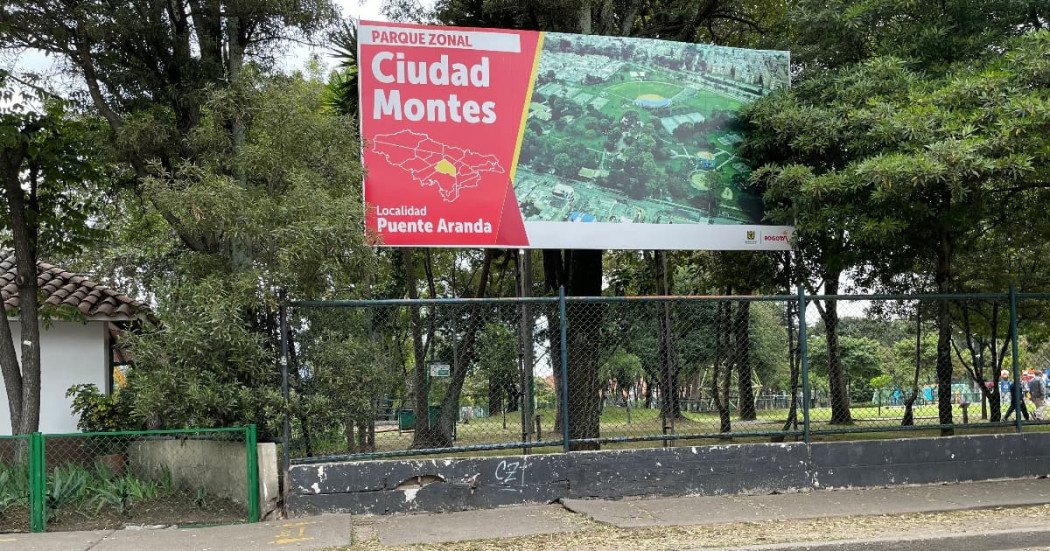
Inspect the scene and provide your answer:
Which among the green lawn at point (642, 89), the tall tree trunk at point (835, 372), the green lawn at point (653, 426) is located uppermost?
the green lawn at point (642, 89)

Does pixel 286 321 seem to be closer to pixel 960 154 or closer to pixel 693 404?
pixel 693 404

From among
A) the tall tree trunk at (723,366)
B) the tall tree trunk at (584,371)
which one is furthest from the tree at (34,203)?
the tall tree trunk at (723,366)

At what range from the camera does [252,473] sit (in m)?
8.92

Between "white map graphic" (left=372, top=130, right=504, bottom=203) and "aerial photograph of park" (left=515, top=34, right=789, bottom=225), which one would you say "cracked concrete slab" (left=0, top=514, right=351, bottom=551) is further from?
"aerial photograph of park" (left=515, top=34, right=789, bottom=225)

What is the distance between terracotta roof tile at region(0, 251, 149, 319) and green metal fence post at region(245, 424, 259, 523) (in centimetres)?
646

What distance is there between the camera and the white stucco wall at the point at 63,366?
14797 millimetres

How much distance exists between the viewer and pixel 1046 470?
35.4 feet

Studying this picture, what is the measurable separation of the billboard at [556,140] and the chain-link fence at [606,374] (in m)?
1.23

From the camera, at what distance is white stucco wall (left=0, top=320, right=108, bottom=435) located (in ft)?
48.5

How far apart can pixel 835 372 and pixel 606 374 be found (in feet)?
10.1

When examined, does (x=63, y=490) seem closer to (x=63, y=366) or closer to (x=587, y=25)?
(x=63, y=366)

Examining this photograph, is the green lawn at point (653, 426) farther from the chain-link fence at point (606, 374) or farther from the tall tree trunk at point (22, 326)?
the tall tree trunk at point (22, 326)

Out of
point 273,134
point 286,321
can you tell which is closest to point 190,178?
point 273,134

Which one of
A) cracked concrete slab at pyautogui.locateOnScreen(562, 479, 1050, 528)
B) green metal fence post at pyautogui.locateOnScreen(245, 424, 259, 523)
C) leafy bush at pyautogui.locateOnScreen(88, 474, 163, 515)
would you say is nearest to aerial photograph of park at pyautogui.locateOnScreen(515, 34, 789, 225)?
cracked concrete slab at pyautogui.locateOnScreen(562, 479, 1050, 528)
